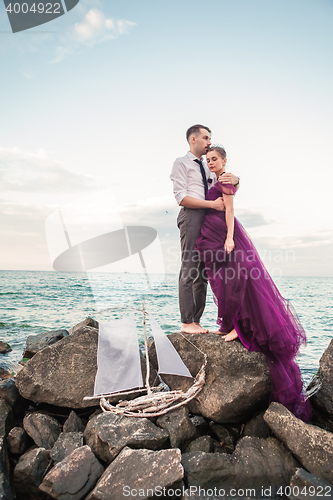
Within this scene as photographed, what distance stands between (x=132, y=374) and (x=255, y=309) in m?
1.51

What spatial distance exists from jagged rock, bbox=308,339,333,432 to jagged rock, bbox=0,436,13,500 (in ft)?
9.44

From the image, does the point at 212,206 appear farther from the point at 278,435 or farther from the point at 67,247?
the point at 67,247

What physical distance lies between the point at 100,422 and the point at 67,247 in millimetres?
3222

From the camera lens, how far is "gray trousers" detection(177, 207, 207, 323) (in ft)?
12.0

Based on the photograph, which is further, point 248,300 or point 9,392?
point 9,392

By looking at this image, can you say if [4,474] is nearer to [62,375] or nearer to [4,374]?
[62,375]

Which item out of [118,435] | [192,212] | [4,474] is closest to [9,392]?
[4,474]

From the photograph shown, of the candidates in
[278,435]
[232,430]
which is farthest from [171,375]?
[278,435]

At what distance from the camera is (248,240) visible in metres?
3.55

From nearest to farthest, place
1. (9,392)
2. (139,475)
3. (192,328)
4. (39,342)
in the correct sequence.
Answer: (139,475) < (9,392) < (192,328) < (39,342)

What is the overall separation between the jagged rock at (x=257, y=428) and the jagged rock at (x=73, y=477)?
4.73 feet

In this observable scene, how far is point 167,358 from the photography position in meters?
3.25

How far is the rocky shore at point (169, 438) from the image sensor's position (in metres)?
2.10

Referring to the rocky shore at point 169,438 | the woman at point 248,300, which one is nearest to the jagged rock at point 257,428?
the rocky shore at point 169,438
